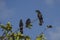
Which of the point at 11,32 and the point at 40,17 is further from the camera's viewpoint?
the point at 11,32

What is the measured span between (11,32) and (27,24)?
0.99 feet

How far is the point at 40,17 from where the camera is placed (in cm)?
224

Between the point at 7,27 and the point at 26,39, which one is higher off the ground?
the point at 7,27

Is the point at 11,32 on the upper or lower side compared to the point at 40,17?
lower

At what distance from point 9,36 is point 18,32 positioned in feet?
0.58

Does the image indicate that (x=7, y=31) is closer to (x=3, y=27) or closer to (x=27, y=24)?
(x=3, y=27)

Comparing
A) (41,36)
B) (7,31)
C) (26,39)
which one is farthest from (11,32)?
(41,36)

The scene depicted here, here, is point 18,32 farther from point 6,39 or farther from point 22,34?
point 6,39

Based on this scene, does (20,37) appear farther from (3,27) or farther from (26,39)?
(3,27)

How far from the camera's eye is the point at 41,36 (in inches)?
91.3

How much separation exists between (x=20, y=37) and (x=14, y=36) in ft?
0.33

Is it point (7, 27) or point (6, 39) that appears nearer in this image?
point (6, 39)

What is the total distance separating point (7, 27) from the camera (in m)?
2.45

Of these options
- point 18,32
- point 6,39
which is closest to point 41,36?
point 18,32
